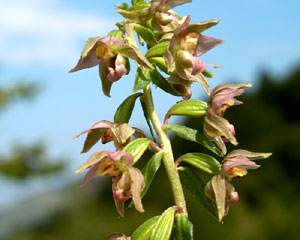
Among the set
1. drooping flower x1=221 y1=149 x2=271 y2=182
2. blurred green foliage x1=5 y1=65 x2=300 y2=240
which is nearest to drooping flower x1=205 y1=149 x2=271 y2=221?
drooping flower x1=221 y1=149 x2=271 y2=182

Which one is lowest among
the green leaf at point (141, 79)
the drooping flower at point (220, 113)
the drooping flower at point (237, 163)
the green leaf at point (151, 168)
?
the drooping flower at point (237, 163)

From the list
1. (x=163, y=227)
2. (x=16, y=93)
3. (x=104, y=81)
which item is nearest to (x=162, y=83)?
(x=104, y=81)

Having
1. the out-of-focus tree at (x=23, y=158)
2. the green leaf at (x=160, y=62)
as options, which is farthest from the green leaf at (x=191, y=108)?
the out-of-focus tree at (x=23, y=158)

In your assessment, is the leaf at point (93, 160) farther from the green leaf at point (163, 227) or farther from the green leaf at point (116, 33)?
the green leaf at point (116, 33)

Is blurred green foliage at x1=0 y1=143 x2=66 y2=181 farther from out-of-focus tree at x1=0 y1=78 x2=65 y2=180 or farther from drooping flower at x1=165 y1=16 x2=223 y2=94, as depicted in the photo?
drooping flower at x1=165 y1=16 x2=223 y2=94

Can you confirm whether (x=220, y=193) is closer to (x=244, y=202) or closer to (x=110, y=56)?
(x=110, y=56)

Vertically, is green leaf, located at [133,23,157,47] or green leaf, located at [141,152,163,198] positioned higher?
green leaf, located at [133,23,157,47]

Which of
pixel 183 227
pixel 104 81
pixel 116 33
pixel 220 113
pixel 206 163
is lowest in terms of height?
pixel 183 227
